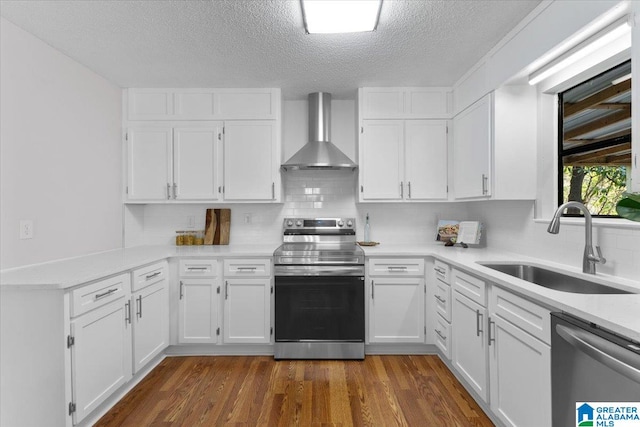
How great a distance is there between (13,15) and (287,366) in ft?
10.1

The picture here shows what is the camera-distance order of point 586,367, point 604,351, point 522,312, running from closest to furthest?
point 604,351
point 586,367
point 522,312

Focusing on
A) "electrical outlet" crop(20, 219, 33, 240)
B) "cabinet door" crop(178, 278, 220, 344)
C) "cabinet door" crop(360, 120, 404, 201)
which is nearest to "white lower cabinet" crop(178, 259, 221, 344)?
"cabinet door" crop(178, 278, 220, 344)

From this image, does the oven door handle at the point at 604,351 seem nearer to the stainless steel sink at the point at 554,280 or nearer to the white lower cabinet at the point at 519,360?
the white lower cabinet at the point at 519,360

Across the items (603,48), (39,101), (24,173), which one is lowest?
(24,173)

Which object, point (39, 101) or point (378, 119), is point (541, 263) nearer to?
point (378, 119)

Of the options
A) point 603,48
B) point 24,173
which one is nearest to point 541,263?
point 603,48

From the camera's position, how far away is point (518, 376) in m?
1.71

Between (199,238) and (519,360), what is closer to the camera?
(519,360)

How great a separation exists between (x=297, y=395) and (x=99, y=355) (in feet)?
4.23

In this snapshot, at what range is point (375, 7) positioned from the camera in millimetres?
1998

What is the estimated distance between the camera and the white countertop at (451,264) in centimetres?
124

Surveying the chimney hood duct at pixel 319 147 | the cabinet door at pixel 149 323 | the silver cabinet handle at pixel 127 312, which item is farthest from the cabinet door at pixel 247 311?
the chimney hood duct at pixel 319 147

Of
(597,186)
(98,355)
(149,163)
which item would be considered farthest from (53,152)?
(597,186)

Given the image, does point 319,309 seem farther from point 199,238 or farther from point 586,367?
point 586,367
